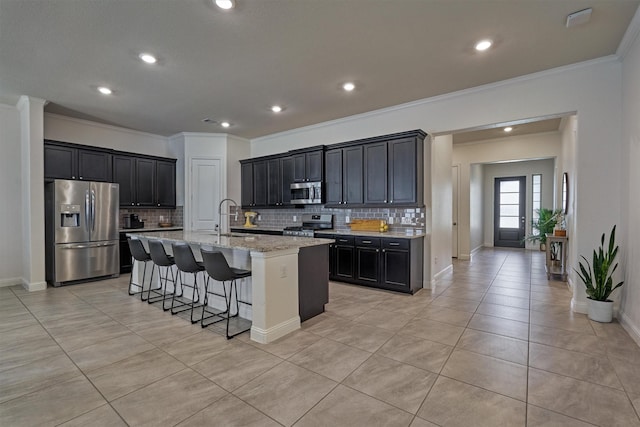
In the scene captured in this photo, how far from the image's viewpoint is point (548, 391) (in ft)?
6.72

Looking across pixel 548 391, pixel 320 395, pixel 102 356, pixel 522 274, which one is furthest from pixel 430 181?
pixel 102 356

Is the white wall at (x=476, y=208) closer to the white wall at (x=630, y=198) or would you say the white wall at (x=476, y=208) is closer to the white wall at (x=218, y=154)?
the white wall at (x=630, y=198)

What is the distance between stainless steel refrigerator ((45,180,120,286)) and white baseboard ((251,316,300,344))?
4020 mm

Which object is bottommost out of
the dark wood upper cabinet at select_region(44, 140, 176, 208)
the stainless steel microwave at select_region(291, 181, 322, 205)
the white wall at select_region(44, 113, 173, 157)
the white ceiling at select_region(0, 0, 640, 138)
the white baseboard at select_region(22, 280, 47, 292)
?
the white baseboard at select_region(22, 280, 47, 292)

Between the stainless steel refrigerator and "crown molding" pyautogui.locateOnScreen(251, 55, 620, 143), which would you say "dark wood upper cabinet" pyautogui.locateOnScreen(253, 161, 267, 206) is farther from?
the stainless steel refrigerator

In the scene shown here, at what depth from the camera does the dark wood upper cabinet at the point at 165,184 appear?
21.4 feet

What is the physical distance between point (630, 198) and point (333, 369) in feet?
11.0

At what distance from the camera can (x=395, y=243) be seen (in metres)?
4.41

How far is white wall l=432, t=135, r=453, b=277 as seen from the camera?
15.9 ft

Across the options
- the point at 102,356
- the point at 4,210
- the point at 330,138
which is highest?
the point at 330,138

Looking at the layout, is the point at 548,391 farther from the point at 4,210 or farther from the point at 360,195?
the point at 4,210

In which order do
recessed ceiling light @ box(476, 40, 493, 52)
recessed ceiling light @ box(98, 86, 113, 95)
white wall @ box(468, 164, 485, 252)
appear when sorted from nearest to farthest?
recessed ceiling light @ box(476, 40, 493, 52) → recessed ceiling light @ box(98, 86, 113, 95) → white wall @ box(468, 164, 485, 252)

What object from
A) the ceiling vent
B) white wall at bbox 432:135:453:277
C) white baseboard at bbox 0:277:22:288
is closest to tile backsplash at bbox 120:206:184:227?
white baseboard at bbox 0:277:22:288

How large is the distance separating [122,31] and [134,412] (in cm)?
314
